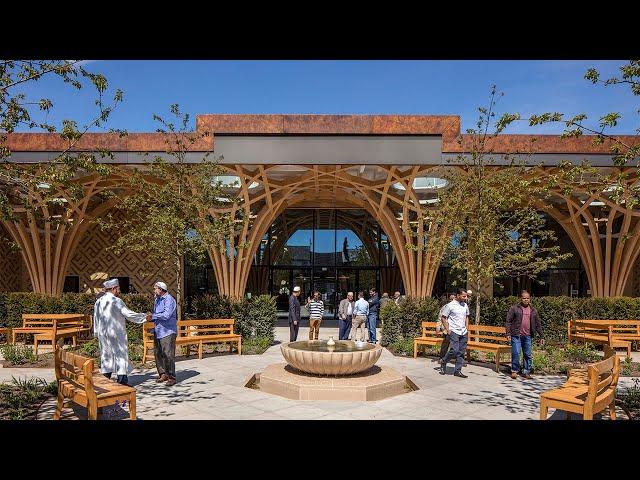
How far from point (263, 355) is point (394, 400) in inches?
186

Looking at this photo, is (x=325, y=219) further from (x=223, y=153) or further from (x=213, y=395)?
(x=213, y=395)

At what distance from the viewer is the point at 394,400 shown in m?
6.84

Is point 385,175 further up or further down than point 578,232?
further up

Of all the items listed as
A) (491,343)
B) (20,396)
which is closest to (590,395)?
(491,343)

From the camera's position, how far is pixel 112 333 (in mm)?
6477

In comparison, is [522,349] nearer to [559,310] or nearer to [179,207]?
[559,310]

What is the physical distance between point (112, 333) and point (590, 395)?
6.10 meters

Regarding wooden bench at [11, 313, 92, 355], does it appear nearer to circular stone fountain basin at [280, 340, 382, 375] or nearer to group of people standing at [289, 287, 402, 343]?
group of people standing at [289, 287, 402, 343]

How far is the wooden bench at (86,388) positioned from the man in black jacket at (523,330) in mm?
6659

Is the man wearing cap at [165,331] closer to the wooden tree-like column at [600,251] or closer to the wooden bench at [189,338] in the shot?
the wooden bench at [189,338]

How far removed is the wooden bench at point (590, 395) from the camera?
493cm
